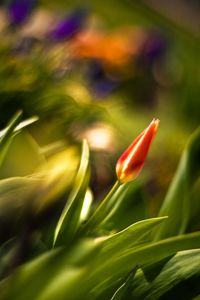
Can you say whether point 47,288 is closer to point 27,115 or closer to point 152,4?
point 27,115

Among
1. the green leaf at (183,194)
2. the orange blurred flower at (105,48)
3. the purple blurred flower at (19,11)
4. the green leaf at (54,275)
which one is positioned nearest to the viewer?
the green leaf at (54,275)

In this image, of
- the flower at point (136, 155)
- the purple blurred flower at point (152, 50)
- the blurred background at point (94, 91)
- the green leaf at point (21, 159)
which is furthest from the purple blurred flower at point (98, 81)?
the flower at point (136, 155)

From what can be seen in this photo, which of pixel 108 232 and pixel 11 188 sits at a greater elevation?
pixel 11 188

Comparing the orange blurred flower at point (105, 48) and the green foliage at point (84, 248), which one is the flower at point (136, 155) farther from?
the orange blurred flower at point (105, 48)

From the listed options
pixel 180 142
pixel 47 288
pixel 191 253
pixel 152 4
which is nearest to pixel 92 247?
pixel 47 288

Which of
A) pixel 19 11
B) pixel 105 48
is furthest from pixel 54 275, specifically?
pixel 105 48

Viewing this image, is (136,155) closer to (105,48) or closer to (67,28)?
(67,28)
